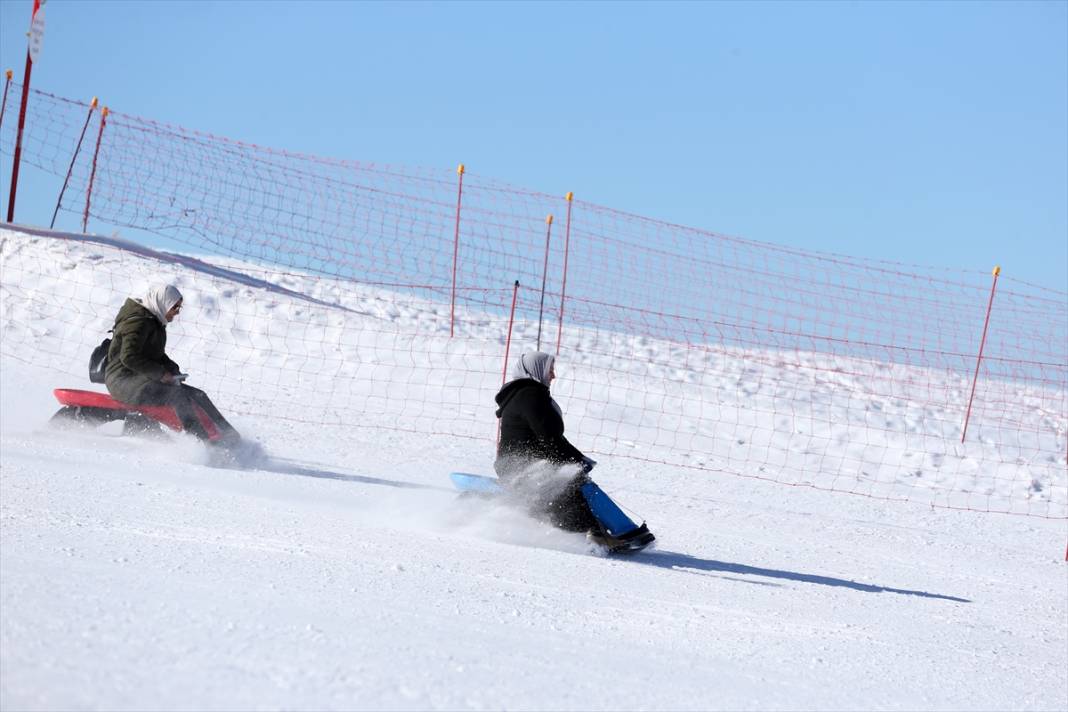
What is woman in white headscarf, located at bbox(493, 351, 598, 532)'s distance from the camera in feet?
24.8

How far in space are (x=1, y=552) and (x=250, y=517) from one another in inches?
78.2

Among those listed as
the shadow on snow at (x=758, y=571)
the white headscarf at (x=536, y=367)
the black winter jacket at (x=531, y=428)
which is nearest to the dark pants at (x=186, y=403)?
the black winter jacket at (x=531, y=428)

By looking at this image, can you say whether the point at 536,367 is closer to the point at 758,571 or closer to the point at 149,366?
the point at 758,571

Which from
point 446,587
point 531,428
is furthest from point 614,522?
point 446,587

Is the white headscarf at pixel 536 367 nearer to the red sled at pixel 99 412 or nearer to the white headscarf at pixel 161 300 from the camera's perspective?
the white headscarf at pixel 161 300

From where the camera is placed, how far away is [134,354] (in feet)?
29.9

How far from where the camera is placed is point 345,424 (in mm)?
12422

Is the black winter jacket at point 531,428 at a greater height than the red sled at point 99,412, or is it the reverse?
the black winter jacket at point 531,428

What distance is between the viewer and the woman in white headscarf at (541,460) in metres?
7.55

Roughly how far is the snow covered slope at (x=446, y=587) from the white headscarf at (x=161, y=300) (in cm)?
103

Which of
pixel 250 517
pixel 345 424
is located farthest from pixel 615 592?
pixel 345 424

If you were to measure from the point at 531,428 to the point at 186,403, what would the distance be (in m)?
3.03

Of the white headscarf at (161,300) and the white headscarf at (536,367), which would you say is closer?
the white headscarf at (536,367)

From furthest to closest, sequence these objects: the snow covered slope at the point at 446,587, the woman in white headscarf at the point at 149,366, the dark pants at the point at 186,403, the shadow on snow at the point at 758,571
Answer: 1. the woman in white headscarf at the point at 149,366
2. the dark pants at the point at 186,403
3. the shadow on snow at the point at 758,571
4. the snow covered slope at the point at 446,587
